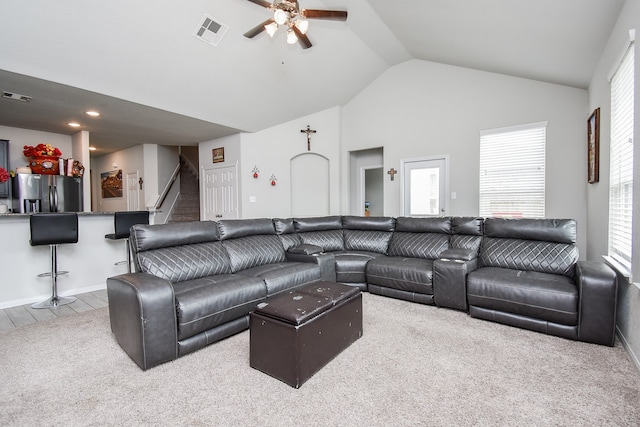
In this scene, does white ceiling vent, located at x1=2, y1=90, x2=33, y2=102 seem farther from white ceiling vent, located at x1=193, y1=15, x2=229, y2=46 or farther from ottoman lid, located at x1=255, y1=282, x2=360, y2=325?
ottoman lid, located at x1=255, y1=282, x2=360, y2=325

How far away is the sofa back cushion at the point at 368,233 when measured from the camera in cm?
468

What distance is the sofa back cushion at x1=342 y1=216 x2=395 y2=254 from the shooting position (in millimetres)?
4680

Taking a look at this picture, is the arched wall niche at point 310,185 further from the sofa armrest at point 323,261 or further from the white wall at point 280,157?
the sofa armrest at point 323,261

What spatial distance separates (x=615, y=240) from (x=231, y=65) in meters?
5.05

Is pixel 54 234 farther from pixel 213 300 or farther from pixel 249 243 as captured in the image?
pixel 213 300

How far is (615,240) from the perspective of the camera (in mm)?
2830

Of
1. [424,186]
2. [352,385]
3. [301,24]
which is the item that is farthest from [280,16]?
[424,186]

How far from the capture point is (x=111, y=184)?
8.59 meters

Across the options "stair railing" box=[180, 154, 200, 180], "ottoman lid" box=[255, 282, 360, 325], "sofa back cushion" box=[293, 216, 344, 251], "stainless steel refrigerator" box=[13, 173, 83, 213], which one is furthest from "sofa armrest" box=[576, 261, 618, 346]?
"stair railing" box=[180, 154, 200, 180]

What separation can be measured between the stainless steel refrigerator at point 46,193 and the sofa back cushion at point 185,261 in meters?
3.73

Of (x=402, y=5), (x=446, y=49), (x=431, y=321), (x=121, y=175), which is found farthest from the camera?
(x=121, y=175)

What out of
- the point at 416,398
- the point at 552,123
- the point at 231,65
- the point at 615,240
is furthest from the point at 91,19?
the point at 552,123

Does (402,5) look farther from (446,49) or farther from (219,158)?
(219,158)

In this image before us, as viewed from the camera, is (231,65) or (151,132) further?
(151,132)
